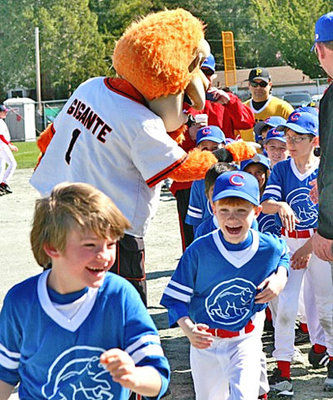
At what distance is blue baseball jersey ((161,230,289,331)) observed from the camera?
4.50 m

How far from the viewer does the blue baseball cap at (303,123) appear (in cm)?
605

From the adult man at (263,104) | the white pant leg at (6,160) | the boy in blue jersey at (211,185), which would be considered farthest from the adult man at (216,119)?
the white pant leg at (6,160)

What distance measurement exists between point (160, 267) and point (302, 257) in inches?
160

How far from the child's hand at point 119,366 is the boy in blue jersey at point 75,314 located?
0.80 feet

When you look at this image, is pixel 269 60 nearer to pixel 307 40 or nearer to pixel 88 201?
pixel 307 40

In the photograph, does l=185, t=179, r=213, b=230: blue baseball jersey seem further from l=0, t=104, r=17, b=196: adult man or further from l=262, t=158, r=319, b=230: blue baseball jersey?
l=0, t=104, r=17, b=196: adult man

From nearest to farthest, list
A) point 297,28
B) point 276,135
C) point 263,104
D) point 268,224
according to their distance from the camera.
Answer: point 268,224
point 276,135
point 263,104
point 297,28

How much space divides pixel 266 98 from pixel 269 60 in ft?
221

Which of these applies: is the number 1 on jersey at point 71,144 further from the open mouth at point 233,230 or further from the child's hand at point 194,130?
the child's hand at point 194,130

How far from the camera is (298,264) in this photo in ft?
18.3

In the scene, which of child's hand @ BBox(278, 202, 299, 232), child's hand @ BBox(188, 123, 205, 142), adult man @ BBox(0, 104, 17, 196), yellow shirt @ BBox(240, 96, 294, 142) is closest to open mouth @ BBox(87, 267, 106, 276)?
child's hand @ BBox(278, 202, 299, 232)

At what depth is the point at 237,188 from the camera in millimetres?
4543

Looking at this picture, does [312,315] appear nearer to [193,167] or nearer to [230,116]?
[193,167]

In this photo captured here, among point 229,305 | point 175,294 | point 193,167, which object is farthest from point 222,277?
point 193,167
